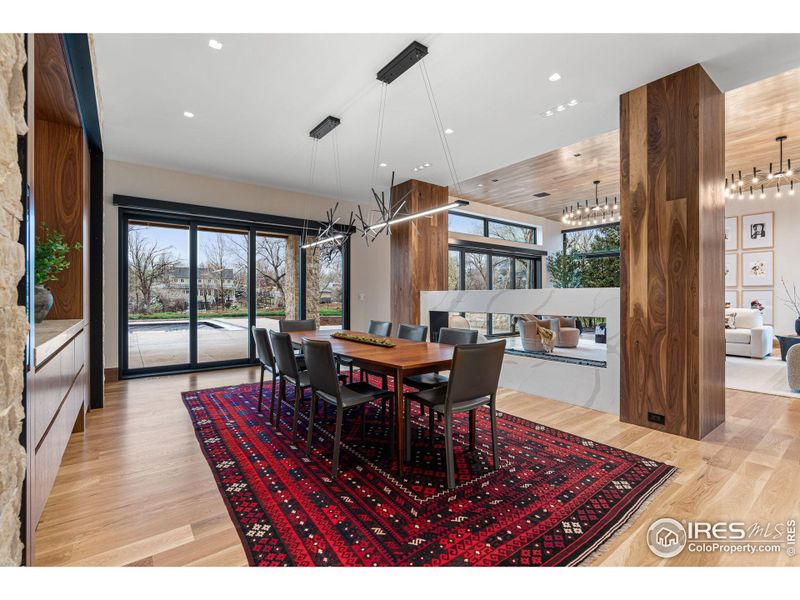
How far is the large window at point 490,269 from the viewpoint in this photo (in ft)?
26.8

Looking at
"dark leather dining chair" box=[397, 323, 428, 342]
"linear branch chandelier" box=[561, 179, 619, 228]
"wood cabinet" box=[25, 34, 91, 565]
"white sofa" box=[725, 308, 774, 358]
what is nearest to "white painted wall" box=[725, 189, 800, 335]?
"white sofa" box=[725, 308, 774, 358]

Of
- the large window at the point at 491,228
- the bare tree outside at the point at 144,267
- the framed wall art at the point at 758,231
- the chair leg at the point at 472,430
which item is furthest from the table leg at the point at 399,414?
the framed wall art at the point at 758,231

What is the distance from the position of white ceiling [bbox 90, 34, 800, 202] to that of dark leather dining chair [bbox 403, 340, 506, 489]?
7.25 feet

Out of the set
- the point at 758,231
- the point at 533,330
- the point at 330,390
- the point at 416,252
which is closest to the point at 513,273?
the point at 416,252

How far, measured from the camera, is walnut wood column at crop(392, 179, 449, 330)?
5812 millimetres

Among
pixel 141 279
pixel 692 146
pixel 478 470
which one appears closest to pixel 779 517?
pixel 478 470

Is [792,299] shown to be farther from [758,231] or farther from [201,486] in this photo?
[201,486]

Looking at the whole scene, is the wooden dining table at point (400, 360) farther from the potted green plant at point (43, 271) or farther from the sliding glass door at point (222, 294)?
the sliding glass door at point (222, 294)

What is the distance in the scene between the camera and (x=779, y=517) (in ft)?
6.26

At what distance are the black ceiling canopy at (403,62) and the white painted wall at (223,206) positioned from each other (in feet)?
12.1

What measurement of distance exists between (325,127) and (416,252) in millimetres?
2425

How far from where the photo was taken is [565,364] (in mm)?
4004

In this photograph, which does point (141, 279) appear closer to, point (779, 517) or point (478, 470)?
point (478, 470)

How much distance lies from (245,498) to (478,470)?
56.4 inches
